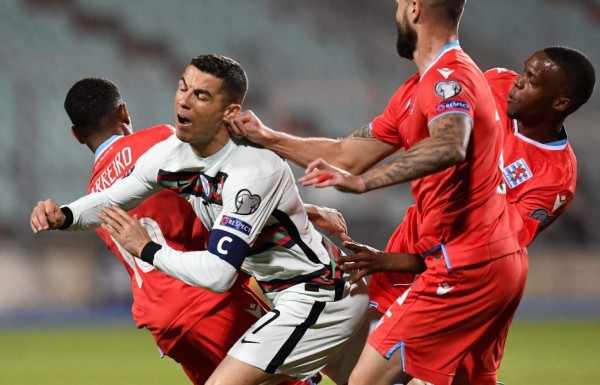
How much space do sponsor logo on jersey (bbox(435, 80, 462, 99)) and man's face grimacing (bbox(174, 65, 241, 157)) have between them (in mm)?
1092

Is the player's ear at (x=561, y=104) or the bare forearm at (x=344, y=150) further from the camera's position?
the player's ear at (x=561, y=104)

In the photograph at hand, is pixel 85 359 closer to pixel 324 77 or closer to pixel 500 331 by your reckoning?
pixel 500 331

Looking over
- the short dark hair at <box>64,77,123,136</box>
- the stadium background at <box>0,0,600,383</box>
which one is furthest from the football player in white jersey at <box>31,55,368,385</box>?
the stadium background at <box>0,0,600,383</box>

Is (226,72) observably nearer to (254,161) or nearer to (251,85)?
(254,161)

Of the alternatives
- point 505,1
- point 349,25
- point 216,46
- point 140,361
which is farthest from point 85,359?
point 505,1

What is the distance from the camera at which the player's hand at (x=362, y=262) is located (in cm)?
441

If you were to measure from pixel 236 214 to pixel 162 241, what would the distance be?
975 millimetres

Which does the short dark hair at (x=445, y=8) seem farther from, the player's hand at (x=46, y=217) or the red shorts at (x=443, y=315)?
the player's hand at (x=46, y=217)

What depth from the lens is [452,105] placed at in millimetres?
3721

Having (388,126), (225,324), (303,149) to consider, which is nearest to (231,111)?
(303,149)

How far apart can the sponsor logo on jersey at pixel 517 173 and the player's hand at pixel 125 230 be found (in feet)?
6.83

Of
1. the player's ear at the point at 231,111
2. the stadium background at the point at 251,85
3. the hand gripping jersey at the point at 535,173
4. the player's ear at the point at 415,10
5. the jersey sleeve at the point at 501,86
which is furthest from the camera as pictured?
the stadium background at the point at 251,85

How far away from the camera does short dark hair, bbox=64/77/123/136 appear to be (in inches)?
209

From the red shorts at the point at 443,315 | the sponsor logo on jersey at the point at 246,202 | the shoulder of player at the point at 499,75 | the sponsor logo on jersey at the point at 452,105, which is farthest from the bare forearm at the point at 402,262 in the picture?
the shoulder of player at the point at 499,75
